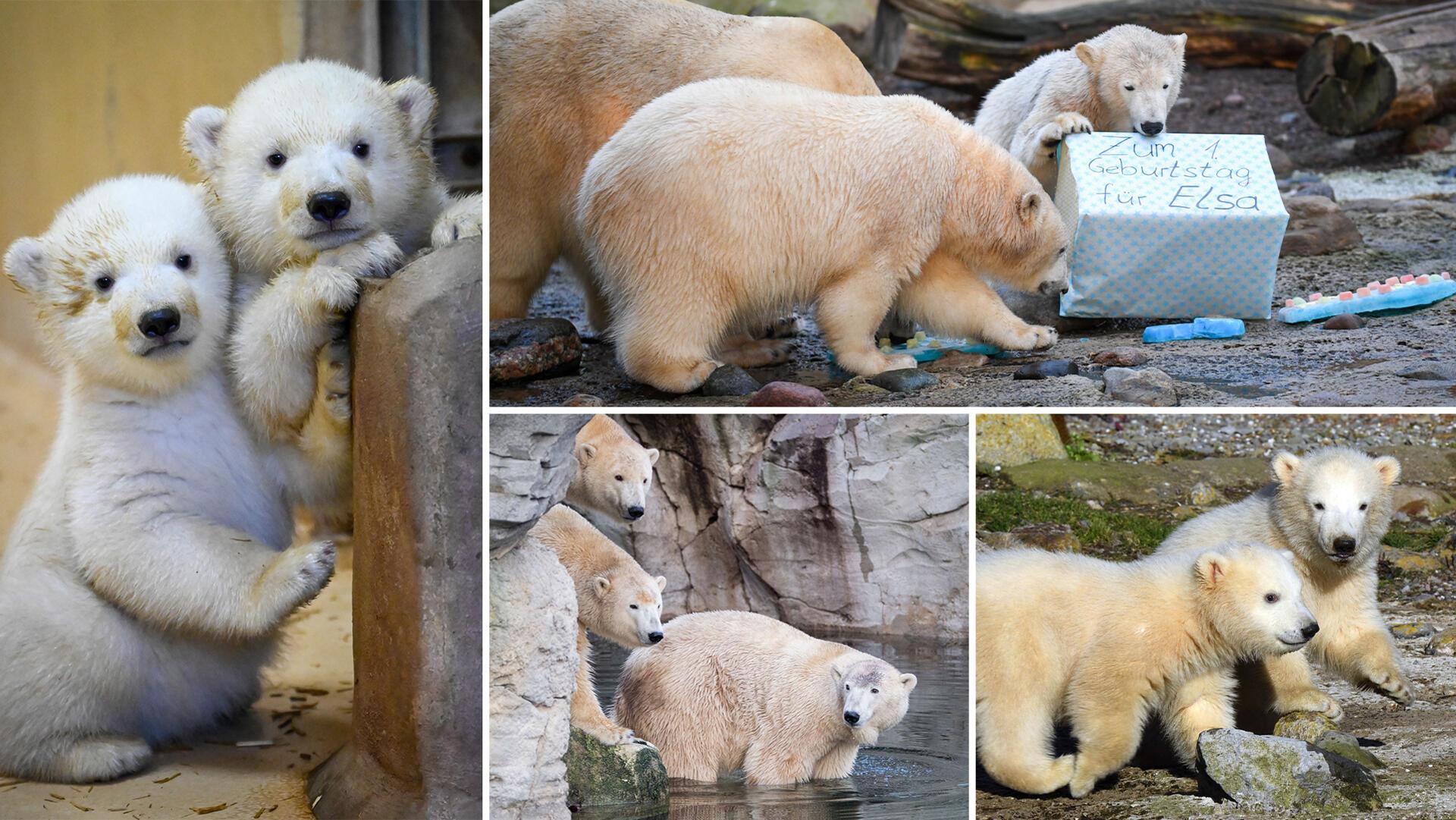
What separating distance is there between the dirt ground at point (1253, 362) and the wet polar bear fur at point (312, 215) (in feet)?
1.76

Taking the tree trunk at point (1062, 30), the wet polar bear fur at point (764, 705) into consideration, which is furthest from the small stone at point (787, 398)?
the tree trunk at point (1062, 30)

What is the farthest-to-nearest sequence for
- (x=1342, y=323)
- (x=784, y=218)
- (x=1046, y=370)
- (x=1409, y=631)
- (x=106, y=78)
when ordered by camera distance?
(x=106, y=78) < (x=1342, y=323) < (x=1046, y=370) < (x=784, y=218) < (x=1409, y=631)

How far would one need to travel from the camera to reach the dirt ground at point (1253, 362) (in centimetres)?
355

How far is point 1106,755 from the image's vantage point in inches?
131

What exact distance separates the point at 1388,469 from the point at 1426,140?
4.00 meters

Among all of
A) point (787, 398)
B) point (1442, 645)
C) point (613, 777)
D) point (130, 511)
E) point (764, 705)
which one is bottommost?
point (613, 777)

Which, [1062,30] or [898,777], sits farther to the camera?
[1062,30]

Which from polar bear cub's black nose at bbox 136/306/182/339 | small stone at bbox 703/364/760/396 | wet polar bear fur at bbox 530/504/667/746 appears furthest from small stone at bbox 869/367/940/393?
polar bear cub's black nose at bbox 136/306/182/339

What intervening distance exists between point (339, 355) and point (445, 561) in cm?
61

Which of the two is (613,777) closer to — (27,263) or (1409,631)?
(27,263)

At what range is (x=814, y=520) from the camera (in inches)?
132

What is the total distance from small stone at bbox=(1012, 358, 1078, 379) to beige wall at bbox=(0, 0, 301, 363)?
2.65 metres

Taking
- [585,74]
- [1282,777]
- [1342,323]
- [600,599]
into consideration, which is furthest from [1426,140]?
[600,599]

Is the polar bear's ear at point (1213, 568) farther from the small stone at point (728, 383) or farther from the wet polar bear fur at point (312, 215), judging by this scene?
the wet polar bear fur at point (312, 215)
